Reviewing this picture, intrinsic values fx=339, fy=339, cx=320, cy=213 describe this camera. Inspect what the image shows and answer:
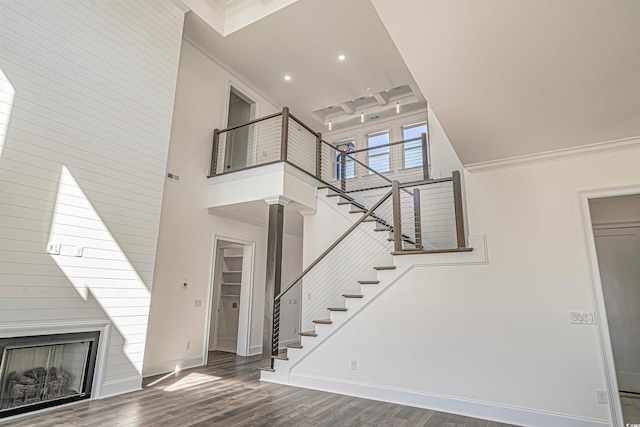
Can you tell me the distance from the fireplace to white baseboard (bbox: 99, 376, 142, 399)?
0.49 feet

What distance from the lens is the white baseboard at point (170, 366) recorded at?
15.3ft

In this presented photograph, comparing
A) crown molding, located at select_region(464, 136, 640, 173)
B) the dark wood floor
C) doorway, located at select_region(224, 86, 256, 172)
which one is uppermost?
doorway, located at select_region(224, 86, 256, 172)

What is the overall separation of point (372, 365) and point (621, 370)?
130 inches

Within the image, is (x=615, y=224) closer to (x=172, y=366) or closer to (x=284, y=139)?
(x=284, y=139)

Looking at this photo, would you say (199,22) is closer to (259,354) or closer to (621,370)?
(259,354)

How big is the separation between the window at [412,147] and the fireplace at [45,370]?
255 inches

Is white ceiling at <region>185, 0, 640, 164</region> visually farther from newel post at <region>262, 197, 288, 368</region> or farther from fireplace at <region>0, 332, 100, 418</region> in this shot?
fireplace at <region>0, 332, 100, 418</region>

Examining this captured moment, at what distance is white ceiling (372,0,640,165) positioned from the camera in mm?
1799

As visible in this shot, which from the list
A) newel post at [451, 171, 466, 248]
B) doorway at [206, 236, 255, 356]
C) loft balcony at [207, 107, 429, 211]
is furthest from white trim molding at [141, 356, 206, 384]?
newel post at [451, 171, 466, 248]

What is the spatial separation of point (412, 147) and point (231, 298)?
18.0 feet

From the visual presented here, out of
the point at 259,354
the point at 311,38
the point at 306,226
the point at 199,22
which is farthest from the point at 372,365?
the point at 199,22

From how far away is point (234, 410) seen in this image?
3459 mm

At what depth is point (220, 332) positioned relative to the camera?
8.12 metres

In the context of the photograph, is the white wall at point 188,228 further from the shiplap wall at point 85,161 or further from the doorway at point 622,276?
the doorway at point 622,276
